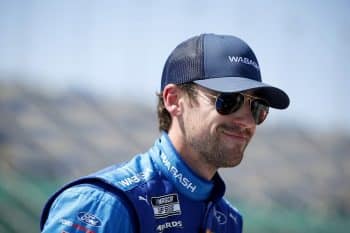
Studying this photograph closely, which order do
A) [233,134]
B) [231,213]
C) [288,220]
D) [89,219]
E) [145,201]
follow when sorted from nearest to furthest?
[89,219] → [145,201] → [233,134] → [231,213] → [288,220]

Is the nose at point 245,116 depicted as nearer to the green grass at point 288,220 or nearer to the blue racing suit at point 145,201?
the blue racing suit at point 145,201

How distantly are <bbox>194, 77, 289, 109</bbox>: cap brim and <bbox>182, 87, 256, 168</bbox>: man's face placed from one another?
49mm

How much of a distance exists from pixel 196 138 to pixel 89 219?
46cm

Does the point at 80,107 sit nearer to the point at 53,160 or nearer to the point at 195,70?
the point at 53,160

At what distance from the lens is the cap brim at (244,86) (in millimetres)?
1903

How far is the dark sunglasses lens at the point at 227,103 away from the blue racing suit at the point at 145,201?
20cm

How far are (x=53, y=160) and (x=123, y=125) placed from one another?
1.03 m

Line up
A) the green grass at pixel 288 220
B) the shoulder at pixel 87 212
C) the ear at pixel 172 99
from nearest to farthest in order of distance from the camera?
the shoulder at pixel 87 212 < the ear at pixel 172 99 < the green grass at pixel 288 220

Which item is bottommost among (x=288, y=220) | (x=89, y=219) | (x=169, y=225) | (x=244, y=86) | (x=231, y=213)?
(x=288, y=220)

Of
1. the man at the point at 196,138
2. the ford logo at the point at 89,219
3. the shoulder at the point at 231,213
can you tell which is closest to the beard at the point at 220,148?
the man at the point at 196,138

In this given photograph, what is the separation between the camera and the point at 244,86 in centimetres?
190

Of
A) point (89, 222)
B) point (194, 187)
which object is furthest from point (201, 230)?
point (89, 222)

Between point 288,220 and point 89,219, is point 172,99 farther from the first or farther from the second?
point 288,220

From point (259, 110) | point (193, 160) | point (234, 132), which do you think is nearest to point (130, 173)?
point (193, 160)
